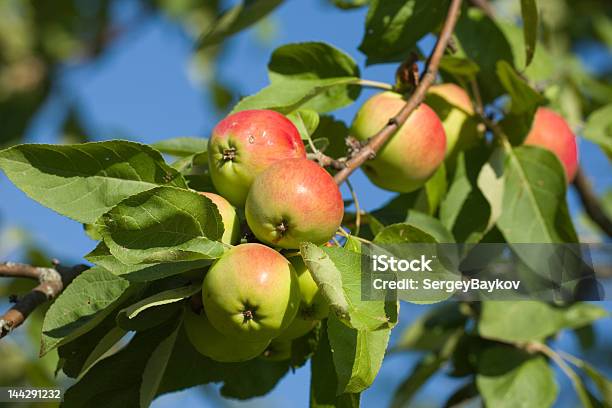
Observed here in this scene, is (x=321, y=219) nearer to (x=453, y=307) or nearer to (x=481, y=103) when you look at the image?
(x=481, y=103)

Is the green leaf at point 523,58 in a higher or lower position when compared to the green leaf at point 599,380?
higher

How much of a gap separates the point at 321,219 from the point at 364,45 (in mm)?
694

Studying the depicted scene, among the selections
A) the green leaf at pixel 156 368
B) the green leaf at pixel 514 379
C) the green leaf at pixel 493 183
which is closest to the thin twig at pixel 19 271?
the green leaf at pixel 156 368

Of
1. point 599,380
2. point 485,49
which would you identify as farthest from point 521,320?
point 485,49

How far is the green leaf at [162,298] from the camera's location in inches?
47.4

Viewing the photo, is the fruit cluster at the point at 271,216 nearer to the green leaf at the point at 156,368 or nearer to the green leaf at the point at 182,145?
the green leaf at the point at 156,368

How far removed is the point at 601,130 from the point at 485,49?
426 millimetres

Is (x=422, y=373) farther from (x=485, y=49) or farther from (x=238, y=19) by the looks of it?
(x=238, y=19)

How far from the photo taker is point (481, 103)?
1.92m

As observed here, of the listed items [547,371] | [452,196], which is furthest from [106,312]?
[547,371]

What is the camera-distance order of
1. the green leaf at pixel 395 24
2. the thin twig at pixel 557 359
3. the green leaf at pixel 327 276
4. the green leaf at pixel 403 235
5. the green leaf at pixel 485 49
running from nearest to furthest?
the green leaf at pixel 327 276 < the green leaf at pixel 403 235 < the green leaf at pixel 395 24 < the green leaf at pixel 485 49 < the thin twig at pixel 557 359

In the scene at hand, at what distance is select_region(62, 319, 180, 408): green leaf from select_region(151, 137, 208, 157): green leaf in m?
0.38

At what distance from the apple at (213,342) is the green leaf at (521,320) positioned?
932 millimetres

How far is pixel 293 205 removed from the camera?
123 cm
